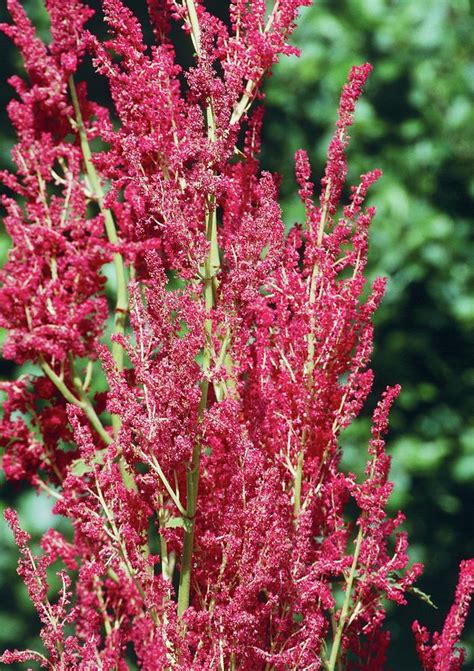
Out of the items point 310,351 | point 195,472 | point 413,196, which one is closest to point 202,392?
point 195,472

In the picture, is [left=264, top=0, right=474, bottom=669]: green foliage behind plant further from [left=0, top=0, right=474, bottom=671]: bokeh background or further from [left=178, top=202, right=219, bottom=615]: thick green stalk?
[left=178, top=202, right=219, bottom=615]: thick green stalk

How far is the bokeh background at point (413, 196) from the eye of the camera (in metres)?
1.93

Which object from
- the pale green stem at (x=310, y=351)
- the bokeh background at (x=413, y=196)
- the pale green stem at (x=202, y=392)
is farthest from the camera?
the bokeh background at (x=413, y=196)

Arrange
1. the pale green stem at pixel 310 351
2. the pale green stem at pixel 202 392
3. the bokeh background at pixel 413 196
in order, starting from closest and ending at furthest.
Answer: the pale green stem at pixel 202 392 < the pale green stem at pixel 310 351 < the bokeh background at pixel 413 196

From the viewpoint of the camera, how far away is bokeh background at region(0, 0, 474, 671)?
193cm

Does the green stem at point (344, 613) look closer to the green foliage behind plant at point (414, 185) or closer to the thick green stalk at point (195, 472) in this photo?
the thick green stalk at point (195, 472)

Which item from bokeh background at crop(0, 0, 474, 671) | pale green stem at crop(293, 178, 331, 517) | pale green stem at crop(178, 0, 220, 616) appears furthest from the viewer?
bokeh background at crop(0, 0, 474, 671)

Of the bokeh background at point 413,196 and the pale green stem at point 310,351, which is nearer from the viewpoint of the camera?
the pale green stem at point 310,351

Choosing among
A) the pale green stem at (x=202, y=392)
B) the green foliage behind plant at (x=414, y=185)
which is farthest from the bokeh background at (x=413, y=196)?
the pale green stem at (x=202, y=392)

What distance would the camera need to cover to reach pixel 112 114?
6.14 feet

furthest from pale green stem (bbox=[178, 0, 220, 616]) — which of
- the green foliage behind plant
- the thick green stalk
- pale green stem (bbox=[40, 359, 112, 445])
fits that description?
the green foliage behind plant

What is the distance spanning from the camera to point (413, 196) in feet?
6.43

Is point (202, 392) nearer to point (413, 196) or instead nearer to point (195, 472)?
point (195, 472)

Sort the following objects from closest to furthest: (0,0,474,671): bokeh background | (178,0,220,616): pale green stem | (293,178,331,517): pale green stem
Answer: (178,0,220,616): pale green stem, (293,178,331,517): pale green stem, (0,0,474,671): bokeh background
